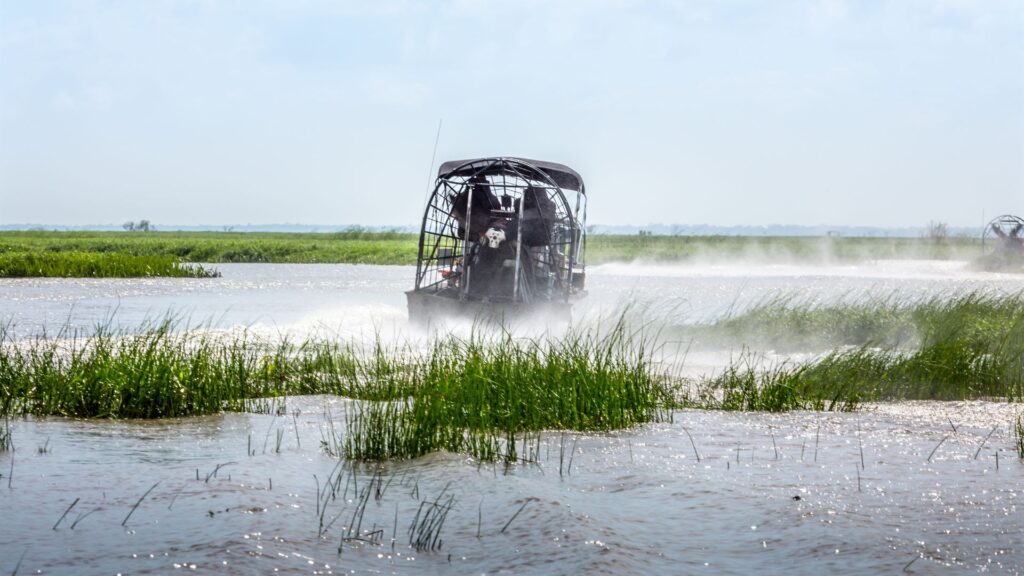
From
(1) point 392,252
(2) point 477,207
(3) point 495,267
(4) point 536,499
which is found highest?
(2) point 477,207

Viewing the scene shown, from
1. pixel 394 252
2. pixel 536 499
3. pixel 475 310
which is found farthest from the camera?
pixel 394 252

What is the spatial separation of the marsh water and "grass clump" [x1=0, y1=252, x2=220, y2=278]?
3226 centimetres

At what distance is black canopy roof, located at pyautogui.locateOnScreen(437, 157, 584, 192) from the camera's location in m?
19.0

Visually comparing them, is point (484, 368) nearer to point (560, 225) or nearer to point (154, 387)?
point (154, 387)

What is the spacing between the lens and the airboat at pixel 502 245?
1888 cm

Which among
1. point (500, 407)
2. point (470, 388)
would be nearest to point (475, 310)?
point (470, 388)

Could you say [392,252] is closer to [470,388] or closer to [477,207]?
[477,207]

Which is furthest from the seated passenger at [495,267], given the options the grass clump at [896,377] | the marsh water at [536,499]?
the marsh water at [536,499]

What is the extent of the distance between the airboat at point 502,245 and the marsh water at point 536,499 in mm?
8280

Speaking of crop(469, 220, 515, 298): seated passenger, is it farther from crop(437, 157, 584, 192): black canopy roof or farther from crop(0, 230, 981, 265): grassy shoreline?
crop(0, 230, 981, 265): grassy shoreline

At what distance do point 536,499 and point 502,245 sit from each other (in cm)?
1311

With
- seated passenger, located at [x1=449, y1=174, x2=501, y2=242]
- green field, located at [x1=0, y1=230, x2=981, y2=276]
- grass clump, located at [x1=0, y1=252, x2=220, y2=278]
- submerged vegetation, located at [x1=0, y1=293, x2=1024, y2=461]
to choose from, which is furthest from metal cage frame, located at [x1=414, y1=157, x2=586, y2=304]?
green field, located at [x1=0, y1=230, x2=981, y2=276]

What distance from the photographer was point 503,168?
19.0 m

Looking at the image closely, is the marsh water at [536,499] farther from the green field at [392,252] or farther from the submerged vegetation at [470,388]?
the green field at [392,252]
